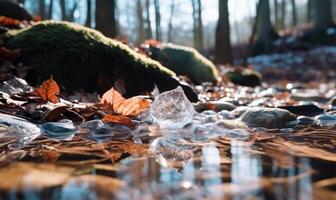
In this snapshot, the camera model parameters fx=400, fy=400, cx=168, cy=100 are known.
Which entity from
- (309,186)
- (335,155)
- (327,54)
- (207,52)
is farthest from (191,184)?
(207,52)

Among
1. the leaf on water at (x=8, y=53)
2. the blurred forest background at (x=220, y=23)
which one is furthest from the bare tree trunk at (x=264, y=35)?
the leaf on water at (x=8, y=53)

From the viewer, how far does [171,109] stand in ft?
7.71

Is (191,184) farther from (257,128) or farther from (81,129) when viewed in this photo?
(257,128)

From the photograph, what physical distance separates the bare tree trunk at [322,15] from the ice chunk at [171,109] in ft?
65.7

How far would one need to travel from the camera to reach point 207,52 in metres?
25.8

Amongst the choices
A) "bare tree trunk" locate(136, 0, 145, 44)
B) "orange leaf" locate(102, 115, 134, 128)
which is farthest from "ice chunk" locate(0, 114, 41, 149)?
"bare tree trunk" locate(136, 0, 145, 44)

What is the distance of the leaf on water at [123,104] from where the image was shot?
2.42 metres

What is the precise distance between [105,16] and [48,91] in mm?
5508

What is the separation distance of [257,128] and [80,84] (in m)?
1.66

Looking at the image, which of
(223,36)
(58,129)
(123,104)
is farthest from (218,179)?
(223,36)

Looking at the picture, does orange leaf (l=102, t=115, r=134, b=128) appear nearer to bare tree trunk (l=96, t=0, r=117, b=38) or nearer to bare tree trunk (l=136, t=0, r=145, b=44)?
bare tree trunk (l=96, t=0, r=117, b=38)

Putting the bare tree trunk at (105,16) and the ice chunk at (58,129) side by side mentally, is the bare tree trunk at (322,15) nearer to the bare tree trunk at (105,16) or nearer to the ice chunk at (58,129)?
the bare tree trunk at (105,16)

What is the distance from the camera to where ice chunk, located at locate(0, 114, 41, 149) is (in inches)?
75.4

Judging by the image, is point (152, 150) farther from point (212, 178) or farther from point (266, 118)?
point (266, 118)
